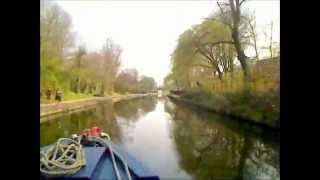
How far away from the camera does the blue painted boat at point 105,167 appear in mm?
1596

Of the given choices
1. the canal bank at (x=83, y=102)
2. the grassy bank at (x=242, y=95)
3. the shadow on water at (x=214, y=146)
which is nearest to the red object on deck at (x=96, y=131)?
the canal bank at (x=83, y=102)

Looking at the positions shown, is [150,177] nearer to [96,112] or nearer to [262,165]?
[96,112]

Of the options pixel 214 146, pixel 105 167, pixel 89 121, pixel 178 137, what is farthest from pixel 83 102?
pixel 214 146

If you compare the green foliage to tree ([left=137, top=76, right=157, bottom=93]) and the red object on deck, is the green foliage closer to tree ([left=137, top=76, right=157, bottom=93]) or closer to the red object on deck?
tree ([left=137, top=76, right=157, bottom=93])

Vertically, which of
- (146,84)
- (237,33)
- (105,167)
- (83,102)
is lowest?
(105,167)

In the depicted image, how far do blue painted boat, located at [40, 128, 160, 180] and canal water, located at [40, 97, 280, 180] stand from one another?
9cm

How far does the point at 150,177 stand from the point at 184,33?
948mm

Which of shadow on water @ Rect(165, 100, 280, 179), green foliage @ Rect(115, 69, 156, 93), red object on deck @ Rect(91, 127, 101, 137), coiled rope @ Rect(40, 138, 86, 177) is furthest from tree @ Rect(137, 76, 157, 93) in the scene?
coiled rope @ Rect(40, 138, 86, 177)

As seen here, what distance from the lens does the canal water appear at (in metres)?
2.03

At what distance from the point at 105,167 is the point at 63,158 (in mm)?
263

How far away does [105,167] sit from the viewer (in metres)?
1.75

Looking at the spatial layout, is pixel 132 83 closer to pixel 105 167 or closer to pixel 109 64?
pixel 109 64
